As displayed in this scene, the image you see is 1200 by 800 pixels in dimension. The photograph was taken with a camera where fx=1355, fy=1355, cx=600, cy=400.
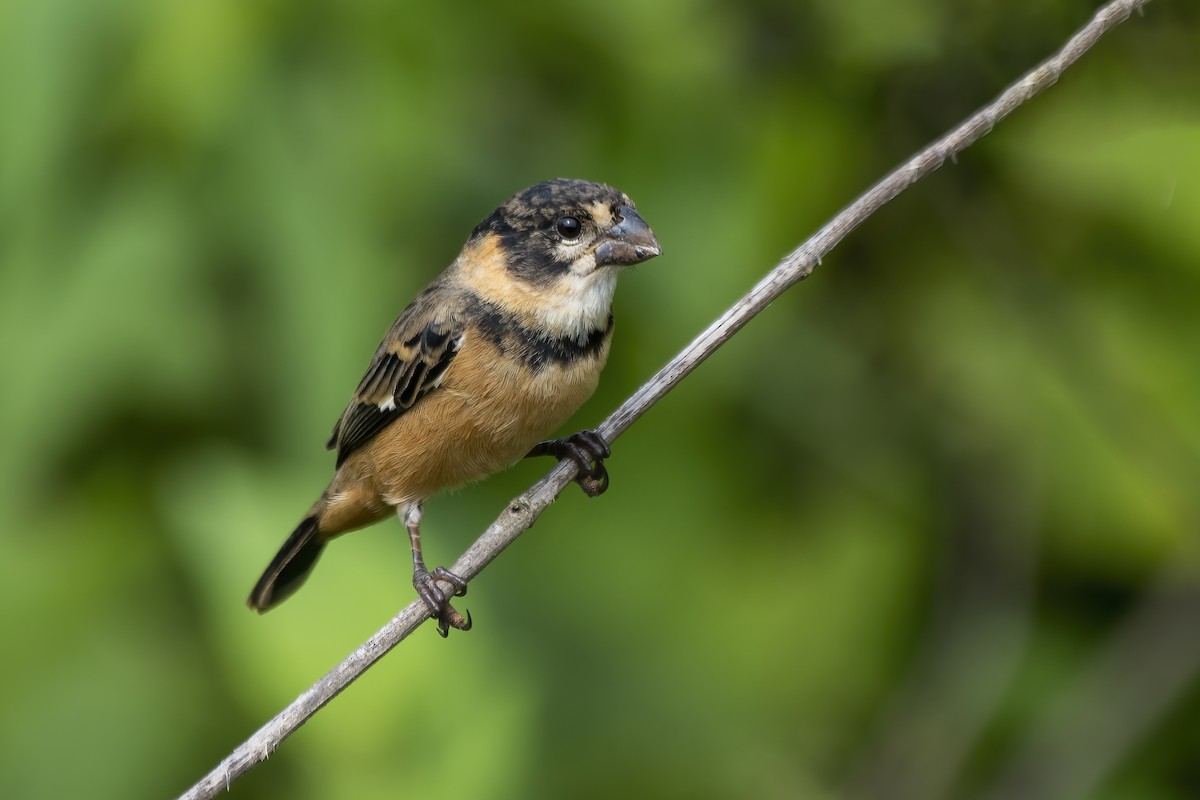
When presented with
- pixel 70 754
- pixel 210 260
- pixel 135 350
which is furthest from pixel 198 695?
pixel 210 260

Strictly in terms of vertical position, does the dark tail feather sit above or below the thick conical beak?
below

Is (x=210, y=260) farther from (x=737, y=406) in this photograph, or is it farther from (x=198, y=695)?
(x=737, y=406)

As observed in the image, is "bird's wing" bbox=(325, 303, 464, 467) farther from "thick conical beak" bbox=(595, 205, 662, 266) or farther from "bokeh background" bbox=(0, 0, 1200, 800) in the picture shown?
"thick conical beak" bbox=(595, 205, 662, 266)

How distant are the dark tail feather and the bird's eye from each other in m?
1.16

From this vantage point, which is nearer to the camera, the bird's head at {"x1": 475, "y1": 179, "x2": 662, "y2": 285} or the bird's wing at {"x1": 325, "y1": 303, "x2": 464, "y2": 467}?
the bird's head at {"x1": 475, "y1": 179, "x2": 662, "y2": 285}

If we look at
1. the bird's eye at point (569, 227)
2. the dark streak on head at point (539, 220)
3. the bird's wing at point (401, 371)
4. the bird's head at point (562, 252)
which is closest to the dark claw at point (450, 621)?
the bird's wing at point (401, 371)

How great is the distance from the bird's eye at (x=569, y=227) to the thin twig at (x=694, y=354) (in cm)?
66

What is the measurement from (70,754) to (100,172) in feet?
6.09

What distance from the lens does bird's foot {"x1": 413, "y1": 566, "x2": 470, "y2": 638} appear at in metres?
3.72

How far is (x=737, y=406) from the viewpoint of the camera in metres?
4.29

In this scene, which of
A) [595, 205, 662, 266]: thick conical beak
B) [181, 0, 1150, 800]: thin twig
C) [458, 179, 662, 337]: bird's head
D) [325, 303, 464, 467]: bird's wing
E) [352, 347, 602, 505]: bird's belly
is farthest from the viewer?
[325, 303, 464, 467]: bird's wing

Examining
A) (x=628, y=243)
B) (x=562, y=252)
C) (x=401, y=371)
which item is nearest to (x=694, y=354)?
(x=628, y=243)

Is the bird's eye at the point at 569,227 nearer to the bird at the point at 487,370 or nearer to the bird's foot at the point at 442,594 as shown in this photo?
the bird at the point at 487,370

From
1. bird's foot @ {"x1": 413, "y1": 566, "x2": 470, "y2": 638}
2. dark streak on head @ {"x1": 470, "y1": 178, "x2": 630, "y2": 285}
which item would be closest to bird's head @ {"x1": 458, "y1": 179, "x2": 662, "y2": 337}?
dark streak on head @ {"x1": 470, "y1": 178, "x2": 630, "y2": 285}
